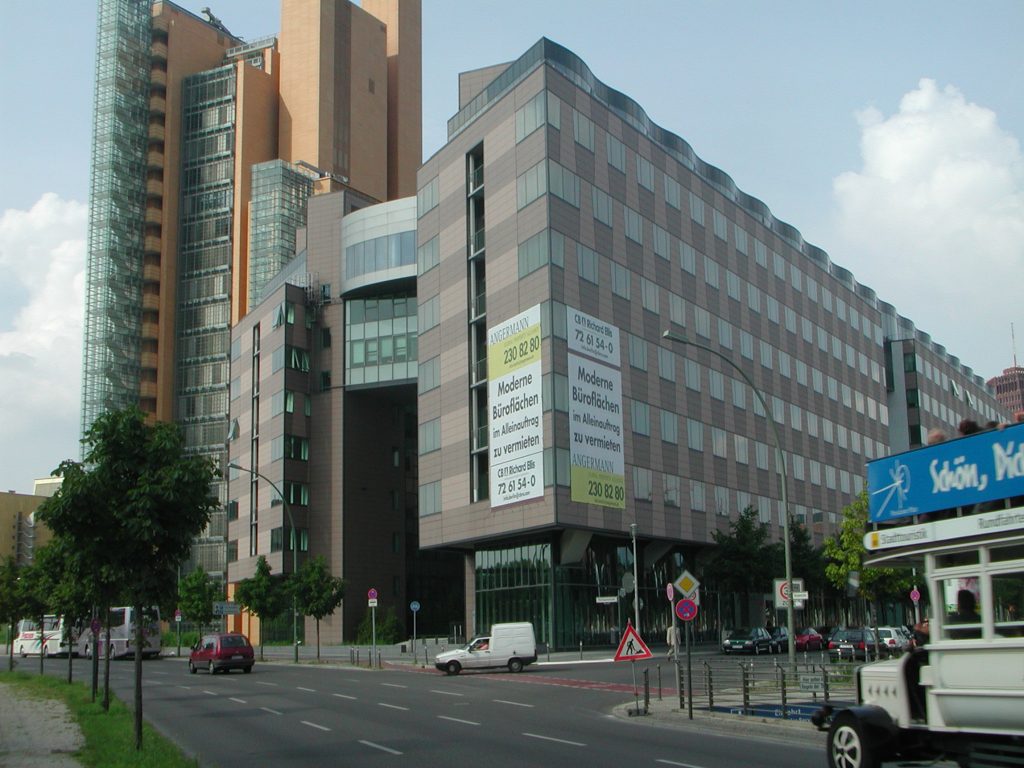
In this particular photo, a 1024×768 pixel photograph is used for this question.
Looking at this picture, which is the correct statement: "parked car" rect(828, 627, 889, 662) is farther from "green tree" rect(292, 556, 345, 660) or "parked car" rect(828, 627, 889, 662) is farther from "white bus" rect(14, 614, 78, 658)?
"white bus" rect(14, 614, 78, 658)

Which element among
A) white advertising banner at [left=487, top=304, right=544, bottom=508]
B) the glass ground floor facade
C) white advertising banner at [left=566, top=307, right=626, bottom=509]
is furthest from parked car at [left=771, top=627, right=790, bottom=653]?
white advertising banner at [left=487, top=304, right=544, bottom=508]

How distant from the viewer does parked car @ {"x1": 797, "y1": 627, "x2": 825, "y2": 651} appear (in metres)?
57.1

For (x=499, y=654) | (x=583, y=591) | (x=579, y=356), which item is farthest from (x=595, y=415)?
(x=499, y=654)

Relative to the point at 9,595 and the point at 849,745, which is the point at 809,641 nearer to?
the point at 9,595

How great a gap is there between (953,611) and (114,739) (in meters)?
13.9

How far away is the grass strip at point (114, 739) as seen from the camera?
1518 cm

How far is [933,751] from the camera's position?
1188cm

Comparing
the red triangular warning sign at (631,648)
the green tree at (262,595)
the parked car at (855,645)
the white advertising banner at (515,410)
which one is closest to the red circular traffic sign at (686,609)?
the red triangular warning sign at (631,648)

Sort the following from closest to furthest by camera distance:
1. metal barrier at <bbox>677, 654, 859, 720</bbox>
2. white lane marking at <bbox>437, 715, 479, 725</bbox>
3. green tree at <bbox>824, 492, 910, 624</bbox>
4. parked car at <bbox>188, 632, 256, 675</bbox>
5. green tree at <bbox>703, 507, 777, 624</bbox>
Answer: metal barrier at <bbox>677, 654, 859, 720</bbox>, white lane marking at <bbox>437, 715, 479, 725</bbox>, green tree at <bbox>824, 492, 910, 624</bbox>, parked car at <bbox>188, 632, 256, 675</bbox>, green tree at <bbox>703, 507, 777, 624</bbox>

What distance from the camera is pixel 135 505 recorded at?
18328 millimetres

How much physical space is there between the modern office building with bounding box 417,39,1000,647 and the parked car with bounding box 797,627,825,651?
8996mm

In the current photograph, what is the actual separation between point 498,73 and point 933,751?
5863 centimetres

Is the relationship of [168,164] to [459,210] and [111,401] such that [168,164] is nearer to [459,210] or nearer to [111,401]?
[111,401]

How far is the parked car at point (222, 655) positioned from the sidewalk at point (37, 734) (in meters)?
14.8
